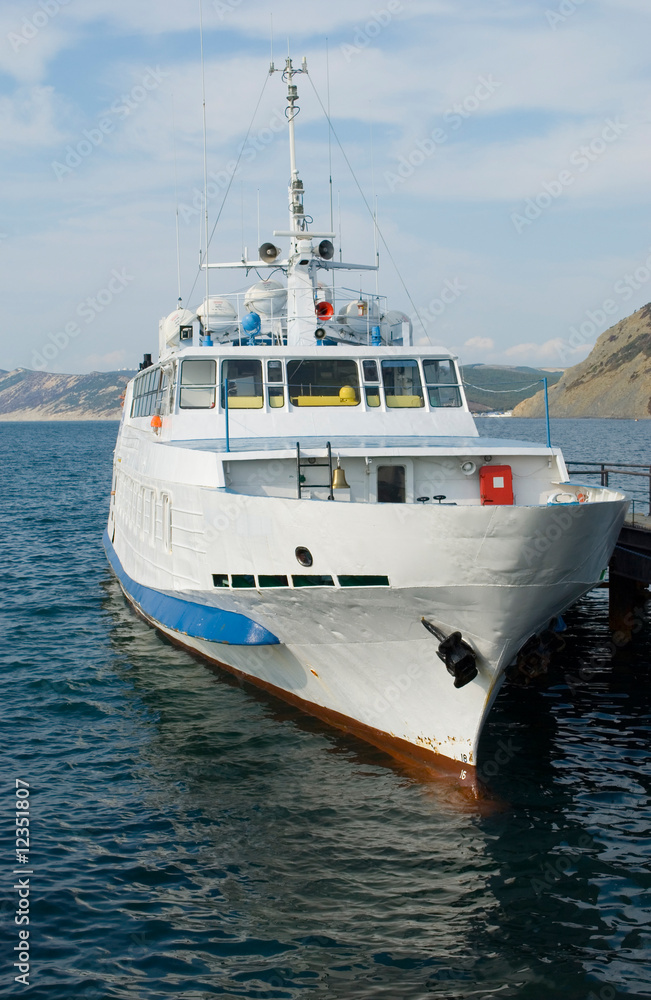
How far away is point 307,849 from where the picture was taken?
9430mm

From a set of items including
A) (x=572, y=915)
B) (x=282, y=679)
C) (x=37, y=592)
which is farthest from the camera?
(x=37, y=592)

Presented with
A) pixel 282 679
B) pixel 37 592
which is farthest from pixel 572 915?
pixel 37 592

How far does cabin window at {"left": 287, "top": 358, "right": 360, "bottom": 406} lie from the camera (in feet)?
49.1

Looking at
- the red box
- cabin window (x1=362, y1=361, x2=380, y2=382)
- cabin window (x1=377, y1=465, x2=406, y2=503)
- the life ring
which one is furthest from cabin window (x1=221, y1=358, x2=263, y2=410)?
the life ring

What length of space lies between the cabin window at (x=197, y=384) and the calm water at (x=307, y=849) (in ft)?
15.6

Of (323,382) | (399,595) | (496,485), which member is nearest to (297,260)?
(323,382)

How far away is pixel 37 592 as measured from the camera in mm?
22250

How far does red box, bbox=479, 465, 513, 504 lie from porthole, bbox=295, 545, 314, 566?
3518mm

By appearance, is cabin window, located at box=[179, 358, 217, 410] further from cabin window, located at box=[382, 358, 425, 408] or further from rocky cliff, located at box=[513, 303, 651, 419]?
rocky cliff, located at box=[513, 303, 651, 419]

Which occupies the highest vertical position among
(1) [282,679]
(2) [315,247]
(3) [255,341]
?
(2) [315,247]

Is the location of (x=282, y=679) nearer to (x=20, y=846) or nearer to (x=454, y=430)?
(x=20, y=846)

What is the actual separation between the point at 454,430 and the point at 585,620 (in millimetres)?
7100

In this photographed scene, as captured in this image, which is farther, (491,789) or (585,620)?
(585,620)

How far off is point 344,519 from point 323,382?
563 cm
